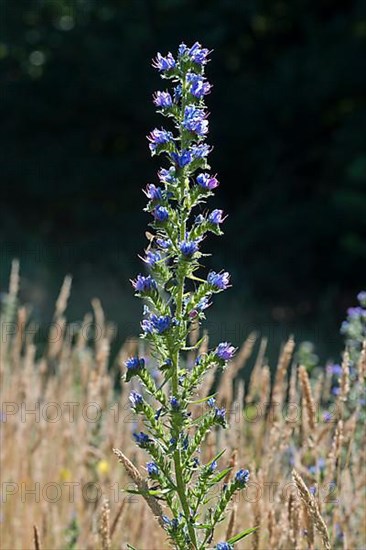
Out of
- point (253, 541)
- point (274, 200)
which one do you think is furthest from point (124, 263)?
point (253, 541)

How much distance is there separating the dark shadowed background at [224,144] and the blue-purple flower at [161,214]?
25.5 feet

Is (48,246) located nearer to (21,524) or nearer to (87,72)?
(87,72)

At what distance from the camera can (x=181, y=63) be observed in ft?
5.05

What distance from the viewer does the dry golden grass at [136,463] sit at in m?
2.12

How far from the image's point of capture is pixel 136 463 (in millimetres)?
2916

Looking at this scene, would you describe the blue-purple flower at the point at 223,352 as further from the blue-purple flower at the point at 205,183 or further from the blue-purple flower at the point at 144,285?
the blue-purple flower at the point at 205,183

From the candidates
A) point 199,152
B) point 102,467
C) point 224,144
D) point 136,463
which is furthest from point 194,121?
point 224,144

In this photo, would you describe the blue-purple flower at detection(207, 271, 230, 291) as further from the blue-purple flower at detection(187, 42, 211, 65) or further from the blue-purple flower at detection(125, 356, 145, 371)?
the blue-purple flower at detection(187, 42, 211, 65)

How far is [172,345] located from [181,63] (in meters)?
0.47

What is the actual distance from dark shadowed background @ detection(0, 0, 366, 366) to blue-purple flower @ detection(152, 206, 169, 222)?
7.76 meters

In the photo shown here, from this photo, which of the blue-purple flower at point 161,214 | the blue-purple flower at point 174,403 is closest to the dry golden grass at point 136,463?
the blue-purple flower at point 174,403

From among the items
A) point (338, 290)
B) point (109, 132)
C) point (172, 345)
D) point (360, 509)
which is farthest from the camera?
point (109, 132)

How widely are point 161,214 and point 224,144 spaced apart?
34.3 feet

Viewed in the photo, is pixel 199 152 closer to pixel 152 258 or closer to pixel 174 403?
pixel 152 258
